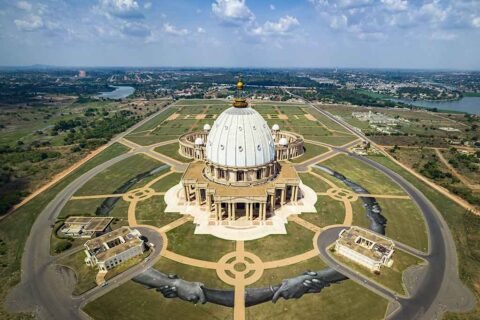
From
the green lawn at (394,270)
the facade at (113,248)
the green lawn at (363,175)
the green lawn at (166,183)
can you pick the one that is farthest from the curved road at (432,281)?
the green lawn at (166,183)

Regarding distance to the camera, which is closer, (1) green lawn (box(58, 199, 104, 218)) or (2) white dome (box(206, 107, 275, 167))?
(2) white dome (box(206, 107, 275, 167))

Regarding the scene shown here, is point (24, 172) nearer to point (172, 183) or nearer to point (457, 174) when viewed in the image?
point (172, 183)

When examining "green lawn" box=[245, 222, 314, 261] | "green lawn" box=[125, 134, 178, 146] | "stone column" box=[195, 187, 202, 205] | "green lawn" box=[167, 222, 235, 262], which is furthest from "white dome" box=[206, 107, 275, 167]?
"green lawn" box=[125, 134, 178, 146]

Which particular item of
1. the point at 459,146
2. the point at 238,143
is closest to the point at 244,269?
the point at 238,143

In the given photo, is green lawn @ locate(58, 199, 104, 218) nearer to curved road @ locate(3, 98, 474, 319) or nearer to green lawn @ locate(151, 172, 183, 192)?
curved road @ locate(3, 98, 474, 319)

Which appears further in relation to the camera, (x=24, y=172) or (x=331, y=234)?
(x=24, y=172)

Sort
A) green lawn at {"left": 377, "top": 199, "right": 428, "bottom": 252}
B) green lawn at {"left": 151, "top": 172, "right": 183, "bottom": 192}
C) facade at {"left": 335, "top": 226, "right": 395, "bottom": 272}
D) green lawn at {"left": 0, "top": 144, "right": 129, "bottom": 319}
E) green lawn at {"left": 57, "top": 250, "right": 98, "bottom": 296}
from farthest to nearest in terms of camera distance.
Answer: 1. green lawn at {"left": 151, "top": 172, "right": 183, "bottom": 192}
2. green lawn at {"left": 377, "top": 199, "right": 428, "bottom": 252}
3. facade at {"left": 335, "top": 226, "right": 395, "bottom": 272}
4. green lawn at {"left": 0, "top": 144, "right": 129, "bottom": 319}
5. green lawn at {"left": 57, "top": 250, "right": 98, "bottom": 296}
